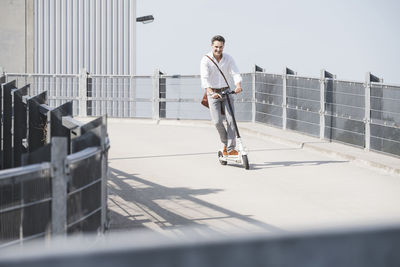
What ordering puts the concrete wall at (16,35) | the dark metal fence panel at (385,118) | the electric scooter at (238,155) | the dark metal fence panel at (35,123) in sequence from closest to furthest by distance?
the dark metal fence panel at (35,123) → the electric scooter at (238,155) → the dark metal fence panel at (385,118) → the concrete wall at (16,35)

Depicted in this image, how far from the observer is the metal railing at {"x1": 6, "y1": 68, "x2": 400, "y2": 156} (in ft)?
50.2

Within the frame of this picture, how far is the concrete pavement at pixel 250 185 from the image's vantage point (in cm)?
852

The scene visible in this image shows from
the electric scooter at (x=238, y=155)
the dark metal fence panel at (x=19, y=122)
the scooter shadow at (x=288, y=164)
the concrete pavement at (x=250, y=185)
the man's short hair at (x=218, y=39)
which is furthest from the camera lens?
the scooter shadow at (x=288, y=164)

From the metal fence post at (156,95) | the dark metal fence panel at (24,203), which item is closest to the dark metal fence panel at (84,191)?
the dark metal fence panel at (24,203)

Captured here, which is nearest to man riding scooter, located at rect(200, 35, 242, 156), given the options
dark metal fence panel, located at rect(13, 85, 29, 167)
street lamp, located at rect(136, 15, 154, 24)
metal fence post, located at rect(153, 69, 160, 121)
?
dark metal fence panel, located at rect(13, 85, 29, 167)

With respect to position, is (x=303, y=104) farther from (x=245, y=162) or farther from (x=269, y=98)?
(x=245, y=162)

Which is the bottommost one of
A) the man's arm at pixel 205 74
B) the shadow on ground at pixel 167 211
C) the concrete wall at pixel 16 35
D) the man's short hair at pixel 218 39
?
the shadow on ground at pixel 167 211

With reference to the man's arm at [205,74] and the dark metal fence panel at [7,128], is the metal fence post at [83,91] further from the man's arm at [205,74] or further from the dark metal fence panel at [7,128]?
A: the man's arm at [205,74]

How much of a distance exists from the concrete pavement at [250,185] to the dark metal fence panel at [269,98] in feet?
6.55

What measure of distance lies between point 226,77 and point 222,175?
1.62 metres

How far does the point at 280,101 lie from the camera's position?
67.5ft

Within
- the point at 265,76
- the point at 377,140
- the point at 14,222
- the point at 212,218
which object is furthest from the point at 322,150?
the point at 14,222

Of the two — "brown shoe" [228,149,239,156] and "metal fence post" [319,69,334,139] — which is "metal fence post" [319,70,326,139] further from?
"brown shoe" [228,149,239,156]

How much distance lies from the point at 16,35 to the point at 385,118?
3434 centimetres
